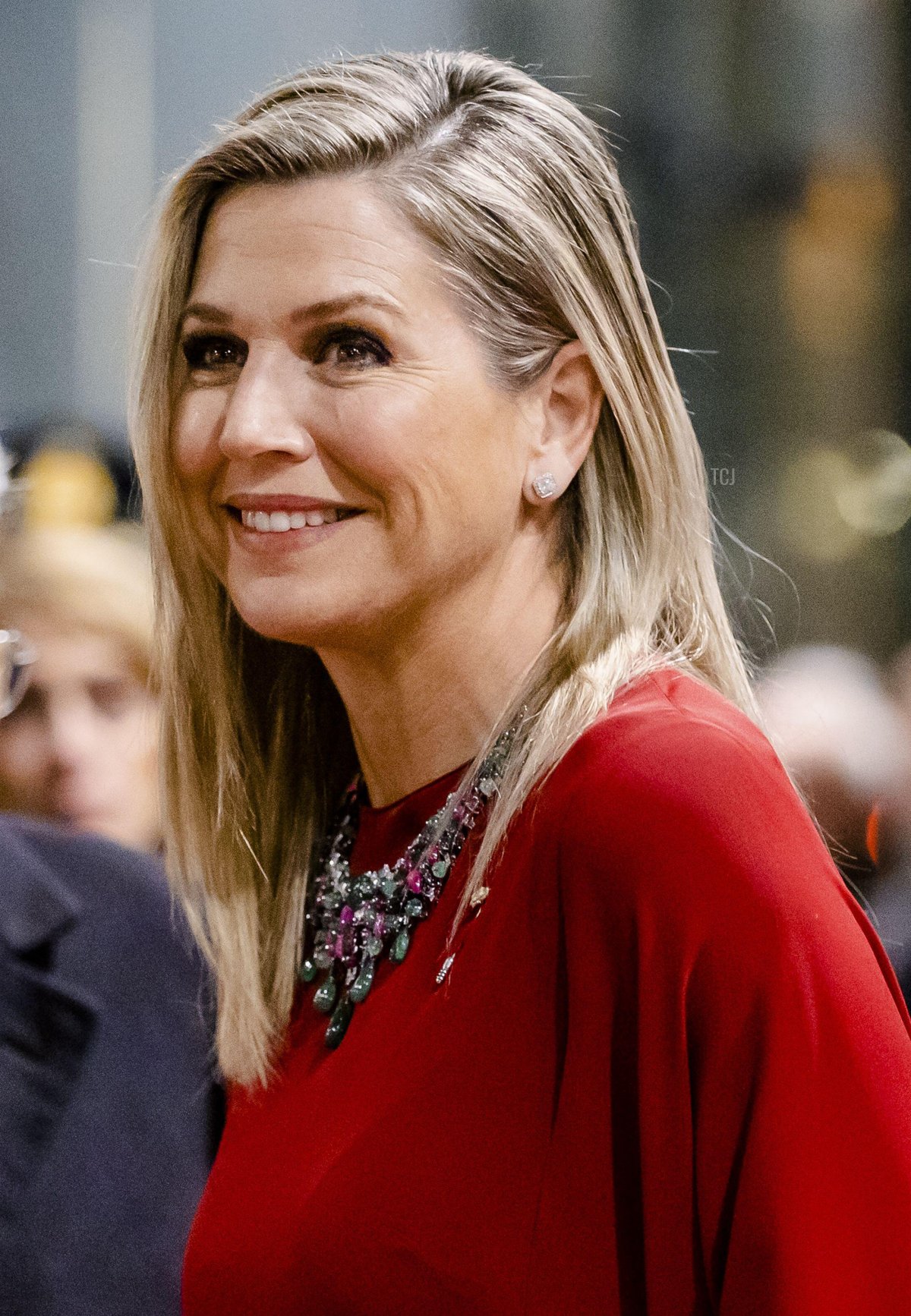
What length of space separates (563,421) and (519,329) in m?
0.08

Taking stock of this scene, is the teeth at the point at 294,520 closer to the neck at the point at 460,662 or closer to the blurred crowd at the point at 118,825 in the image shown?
the neck at the point at 460,662

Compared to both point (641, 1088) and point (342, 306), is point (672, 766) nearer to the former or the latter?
point (641, 1088)

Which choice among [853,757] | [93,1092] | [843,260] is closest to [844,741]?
[853,757]

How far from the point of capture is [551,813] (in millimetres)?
958

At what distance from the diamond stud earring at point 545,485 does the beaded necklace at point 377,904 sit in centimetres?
18

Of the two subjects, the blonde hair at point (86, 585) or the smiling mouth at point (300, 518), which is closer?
the smiling mouth at point (300, 518)

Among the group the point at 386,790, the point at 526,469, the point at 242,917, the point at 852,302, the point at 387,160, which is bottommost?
the point at 242,917

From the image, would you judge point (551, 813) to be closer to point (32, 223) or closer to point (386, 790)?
point (386, 790)

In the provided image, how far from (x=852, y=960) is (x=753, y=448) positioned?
780 mm

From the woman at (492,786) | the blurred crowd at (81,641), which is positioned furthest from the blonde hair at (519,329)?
the blurred crowd at (81,641)

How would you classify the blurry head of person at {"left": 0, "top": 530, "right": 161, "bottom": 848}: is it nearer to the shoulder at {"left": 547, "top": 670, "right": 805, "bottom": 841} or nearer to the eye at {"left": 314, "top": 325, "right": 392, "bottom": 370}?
the eye at {"left": 314, "top": 325, "right": 392, "bottom": 370}

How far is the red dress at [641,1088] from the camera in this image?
855 millimetres

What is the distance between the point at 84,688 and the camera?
1897mm

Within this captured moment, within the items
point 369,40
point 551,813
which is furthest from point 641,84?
point 551,813
